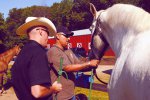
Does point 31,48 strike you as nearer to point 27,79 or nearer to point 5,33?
point 27,79

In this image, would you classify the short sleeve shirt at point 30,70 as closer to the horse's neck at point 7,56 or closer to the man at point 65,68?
the man at point 65,68

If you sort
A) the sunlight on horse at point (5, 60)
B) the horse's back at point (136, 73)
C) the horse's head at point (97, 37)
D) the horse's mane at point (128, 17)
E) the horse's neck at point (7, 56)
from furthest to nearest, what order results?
the horse's neck at point (7, 56) → the sunlight on horse at point (5, 60) → the horse's head at point (97, 37) → the horse's mane at point (128, 17) → the horse's back at point (136, 73)

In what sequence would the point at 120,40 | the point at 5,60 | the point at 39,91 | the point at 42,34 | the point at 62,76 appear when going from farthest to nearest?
the point at 5,60 → the point at 62,76 → the point at 120,40 → the point at 42,34 → the point at 39,91

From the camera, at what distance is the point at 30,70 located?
369 centimetres

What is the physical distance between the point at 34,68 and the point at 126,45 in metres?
0.99

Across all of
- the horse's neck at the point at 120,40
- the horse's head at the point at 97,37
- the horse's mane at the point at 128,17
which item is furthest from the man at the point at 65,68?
the horse's mane at the point at 128,17

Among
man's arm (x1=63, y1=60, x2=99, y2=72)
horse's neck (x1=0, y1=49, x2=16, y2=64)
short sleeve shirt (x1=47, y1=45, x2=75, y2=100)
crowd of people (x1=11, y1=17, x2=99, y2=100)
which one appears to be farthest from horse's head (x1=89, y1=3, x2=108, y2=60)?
horse's neck (x1=0, y1=49, x2=16, y2=64)

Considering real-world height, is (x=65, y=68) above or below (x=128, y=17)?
below

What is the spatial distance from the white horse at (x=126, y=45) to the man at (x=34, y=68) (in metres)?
0.67

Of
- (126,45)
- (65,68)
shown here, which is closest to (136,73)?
(126,45)

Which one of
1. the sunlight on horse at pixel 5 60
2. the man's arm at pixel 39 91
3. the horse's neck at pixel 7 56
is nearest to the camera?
the man's arm at pixel 39 91

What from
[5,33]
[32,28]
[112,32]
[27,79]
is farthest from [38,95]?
[5,33]

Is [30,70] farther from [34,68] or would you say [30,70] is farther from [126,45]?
[126,45]

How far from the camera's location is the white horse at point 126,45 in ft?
10.6
